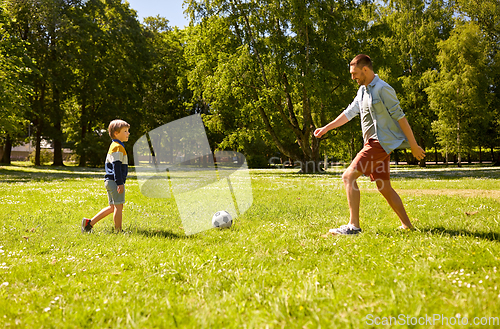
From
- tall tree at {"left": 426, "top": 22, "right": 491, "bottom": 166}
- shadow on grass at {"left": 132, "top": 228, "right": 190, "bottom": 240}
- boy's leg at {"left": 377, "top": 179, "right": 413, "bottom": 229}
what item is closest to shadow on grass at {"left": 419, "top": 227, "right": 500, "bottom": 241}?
boy's leg at {"left": 377, "top": 179, "right": 413, "bottom": 229}

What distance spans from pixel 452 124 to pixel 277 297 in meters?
35.3

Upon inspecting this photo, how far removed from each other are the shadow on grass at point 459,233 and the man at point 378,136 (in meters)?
0.29

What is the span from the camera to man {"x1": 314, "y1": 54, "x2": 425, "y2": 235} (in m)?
4.64

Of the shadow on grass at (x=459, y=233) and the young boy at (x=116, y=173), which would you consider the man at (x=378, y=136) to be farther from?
the young boy at (x=116, y=173)

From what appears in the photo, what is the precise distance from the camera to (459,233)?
4613 millimetres

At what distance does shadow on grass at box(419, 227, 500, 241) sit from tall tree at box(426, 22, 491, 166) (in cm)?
3130

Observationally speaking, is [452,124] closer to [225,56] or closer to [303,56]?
[303,56]

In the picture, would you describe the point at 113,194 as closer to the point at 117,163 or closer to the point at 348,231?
the point at 117,163

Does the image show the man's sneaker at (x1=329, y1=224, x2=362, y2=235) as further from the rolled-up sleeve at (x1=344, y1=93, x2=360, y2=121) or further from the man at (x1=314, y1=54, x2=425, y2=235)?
the rolled-up sleeve at (x1=344, y1=93, x2=360, y2=121)

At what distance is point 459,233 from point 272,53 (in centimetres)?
2194

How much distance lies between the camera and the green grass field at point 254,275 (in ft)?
8.25

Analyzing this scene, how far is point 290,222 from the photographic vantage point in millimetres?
6031

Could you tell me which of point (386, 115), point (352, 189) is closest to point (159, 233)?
point (352, 189)

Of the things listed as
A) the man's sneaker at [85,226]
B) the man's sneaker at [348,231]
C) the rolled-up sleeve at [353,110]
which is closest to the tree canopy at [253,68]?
the rolled-up sleeve at [353,110]
